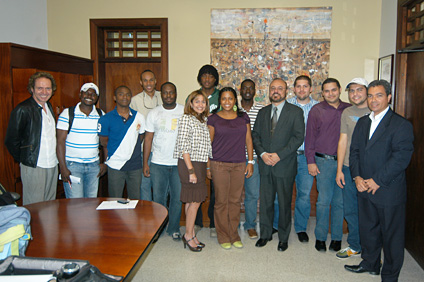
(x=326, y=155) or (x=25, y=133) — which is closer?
(x=25, y=133)

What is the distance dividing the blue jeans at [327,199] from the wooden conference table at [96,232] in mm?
1725

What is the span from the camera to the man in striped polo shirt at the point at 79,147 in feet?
9.97

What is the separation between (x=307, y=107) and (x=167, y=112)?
146 centimetres

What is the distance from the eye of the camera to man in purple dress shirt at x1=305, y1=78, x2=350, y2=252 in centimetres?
313

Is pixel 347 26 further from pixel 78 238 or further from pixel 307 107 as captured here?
pixel 78 238

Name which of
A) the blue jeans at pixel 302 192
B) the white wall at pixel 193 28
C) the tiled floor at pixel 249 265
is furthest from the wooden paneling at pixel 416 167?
the white wall at pixel 193 28

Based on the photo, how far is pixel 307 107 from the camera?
3459 millimetres

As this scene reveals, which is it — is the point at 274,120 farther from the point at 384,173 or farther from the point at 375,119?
the point at 384,173

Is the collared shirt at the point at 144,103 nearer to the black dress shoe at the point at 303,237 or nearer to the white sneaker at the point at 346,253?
the black dress shoe at the point at 303,237

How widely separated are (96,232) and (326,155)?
2214mm

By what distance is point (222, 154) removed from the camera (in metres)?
3.13

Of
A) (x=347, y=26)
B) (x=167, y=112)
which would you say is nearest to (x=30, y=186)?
(x=167, y=112)

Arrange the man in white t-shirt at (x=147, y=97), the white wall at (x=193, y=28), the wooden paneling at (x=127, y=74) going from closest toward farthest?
the man in white t-shirt at (x=147, y=97), the white wall at (x=193, y=28), the wooden paneling at (x=127, y=74)

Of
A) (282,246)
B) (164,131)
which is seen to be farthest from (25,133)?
(282,246)
